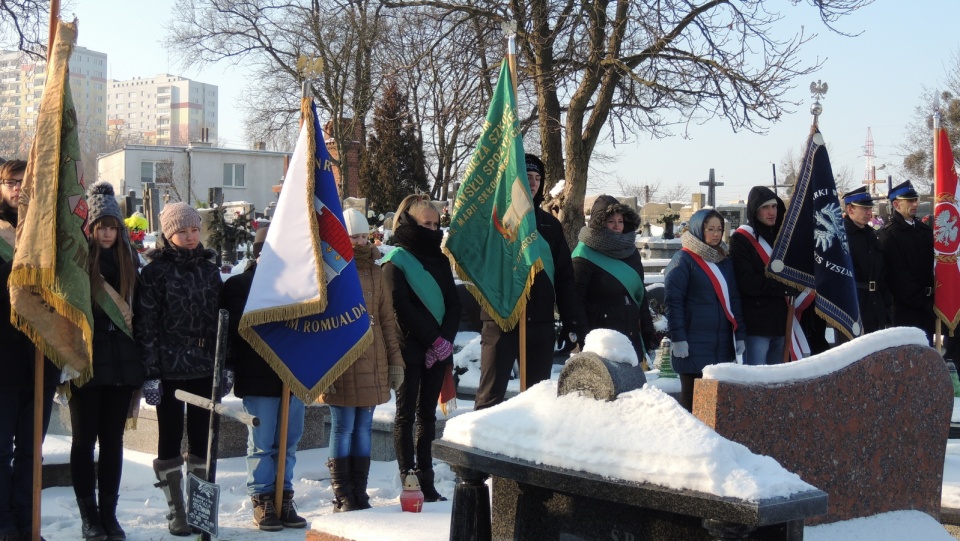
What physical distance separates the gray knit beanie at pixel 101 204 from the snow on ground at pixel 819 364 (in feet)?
10.6

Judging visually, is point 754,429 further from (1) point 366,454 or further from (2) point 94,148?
(2) point 94,148

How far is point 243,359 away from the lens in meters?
5.94

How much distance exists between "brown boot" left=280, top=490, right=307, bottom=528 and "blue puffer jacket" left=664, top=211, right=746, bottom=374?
8.89 ft

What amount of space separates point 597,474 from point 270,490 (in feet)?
9.45

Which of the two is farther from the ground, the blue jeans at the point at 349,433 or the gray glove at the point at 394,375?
the gray glove at the point at 394,375

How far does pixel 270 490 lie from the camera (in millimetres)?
5898

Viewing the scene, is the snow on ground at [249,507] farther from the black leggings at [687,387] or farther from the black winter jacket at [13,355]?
the black leggings at [687,387]

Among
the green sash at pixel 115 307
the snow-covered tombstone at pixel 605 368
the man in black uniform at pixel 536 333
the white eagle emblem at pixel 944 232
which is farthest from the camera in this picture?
the white eagle emblem at pixel 944 232

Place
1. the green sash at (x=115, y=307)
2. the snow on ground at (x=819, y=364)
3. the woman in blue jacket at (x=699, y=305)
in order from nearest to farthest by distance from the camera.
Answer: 1. the snow on ground at (x=819, y=364)
2. the green sash at (x=115, y=307)
3. the woman in blue jacket at (x=699, y=305)

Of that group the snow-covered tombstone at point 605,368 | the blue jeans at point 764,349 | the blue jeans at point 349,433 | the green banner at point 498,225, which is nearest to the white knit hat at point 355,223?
the green banner at point 498,225

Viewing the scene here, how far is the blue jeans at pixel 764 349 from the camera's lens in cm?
755

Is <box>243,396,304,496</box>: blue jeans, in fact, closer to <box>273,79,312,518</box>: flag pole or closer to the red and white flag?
<box>273,79,312,518</box>: flag pole

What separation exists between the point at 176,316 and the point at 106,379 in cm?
48

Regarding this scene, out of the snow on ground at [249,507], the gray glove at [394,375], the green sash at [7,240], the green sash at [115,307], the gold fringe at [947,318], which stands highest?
the green sash at [7,240]
